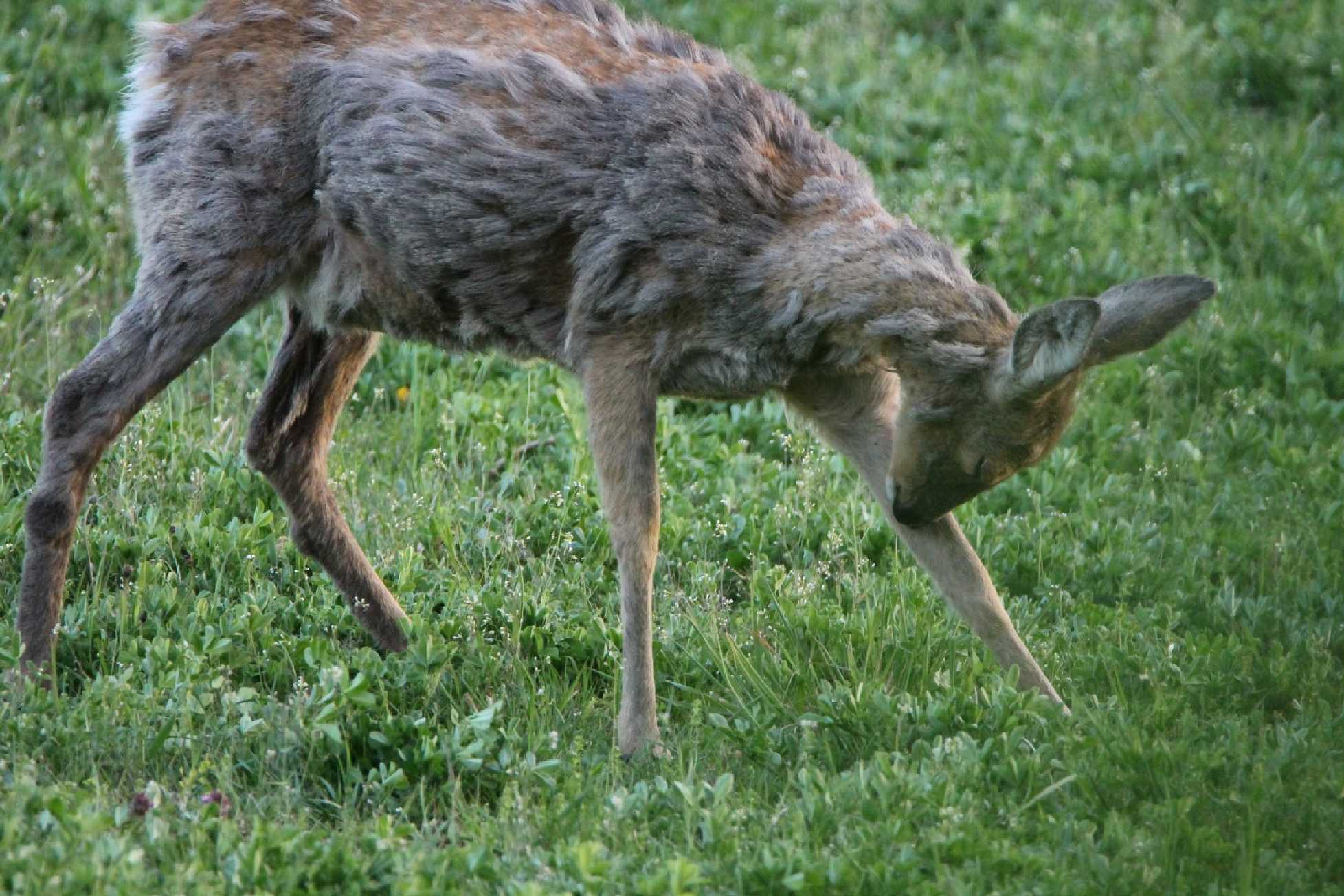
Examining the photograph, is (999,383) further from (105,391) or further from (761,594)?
(105,391)

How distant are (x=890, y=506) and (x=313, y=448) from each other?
6.80 ft

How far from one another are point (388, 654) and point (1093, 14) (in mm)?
7066

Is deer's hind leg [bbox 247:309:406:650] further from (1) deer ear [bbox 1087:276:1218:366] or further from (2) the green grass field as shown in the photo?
(1) deer ear [bbox 1087:276:1218:366]

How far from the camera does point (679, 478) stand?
708 centimetres

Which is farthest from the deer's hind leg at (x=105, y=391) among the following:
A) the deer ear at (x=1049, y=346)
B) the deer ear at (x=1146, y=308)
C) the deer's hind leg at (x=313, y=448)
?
the deer ear at (x=1146, y=308)

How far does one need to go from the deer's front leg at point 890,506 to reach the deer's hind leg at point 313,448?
1599 mm

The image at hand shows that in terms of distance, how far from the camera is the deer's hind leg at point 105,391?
5492 millimetres

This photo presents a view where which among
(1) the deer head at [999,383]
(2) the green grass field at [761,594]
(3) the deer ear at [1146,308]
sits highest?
(3) the deer ear at [1146,308]

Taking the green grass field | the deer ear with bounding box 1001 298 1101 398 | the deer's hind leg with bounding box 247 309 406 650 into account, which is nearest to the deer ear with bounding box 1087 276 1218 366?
the deer ear with bounding box 1001 298 1101 398

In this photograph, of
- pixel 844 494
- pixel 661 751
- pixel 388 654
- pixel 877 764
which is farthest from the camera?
pixel 844 494

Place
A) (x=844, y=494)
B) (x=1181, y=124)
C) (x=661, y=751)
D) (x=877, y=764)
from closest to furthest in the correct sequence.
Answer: (x=877, y=764) → (x=661, y=751) → (x=844, y=494) → (x=1181, y=124)

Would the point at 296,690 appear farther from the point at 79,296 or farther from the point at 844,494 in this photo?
the point at 79,296

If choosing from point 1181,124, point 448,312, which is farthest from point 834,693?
point 1181,124

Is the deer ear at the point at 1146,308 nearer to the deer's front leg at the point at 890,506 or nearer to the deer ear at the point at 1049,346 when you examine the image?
the deer ear at the point at 1049,346
